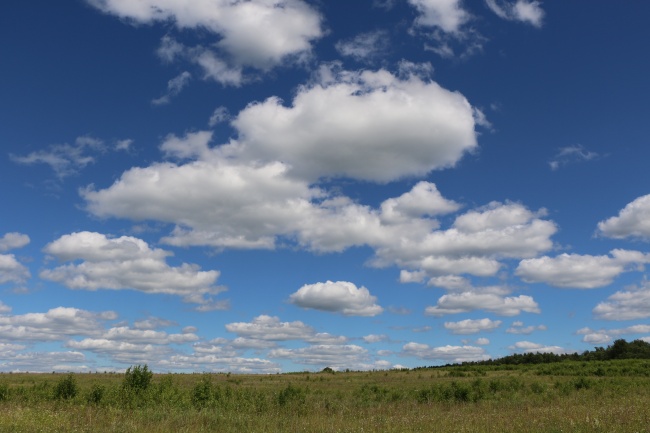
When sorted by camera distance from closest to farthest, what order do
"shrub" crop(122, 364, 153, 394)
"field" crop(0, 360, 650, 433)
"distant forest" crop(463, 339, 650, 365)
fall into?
1. "field" crop(0, 360, 650, 433)
2. "shrub" crop(122, 364, 153, 394)
3. "distant forest" crop(463, 339, 650, 365)

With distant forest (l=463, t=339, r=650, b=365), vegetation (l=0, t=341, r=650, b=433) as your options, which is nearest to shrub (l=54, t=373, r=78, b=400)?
vegetation (l=0, t=341, r=650, b=433)

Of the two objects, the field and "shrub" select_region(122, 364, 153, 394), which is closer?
the field

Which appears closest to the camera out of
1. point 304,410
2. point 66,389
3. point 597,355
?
point 304,410

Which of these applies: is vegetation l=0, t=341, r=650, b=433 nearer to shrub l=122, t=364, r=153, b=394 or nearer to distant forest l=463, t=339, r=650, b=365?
shrub l=122, t=364, r=153, b=394

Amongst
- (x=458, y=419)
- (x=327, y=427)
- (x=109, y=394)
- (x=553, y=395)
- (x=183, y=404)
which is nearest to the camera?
(x=327, y=427)

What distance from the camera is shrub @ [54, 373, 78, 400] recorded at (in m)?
26.5

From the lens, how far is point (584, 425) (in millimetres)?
13781

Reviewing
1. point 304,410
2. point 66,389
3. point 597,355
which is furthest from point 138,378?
point 597,355

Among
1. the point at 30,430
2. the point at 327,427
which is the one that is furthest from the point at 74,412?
the point at 327,427

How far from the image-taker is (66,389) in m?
27.2

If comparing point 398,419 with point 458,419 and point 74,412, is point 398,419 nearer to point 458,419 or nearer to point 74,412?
point 458,419

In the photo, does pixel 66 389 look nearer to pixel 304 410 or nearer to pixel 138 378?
pixel 138 378

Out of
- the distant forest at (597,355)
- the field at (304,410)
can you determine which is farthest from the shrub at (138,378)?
the distant forest at (597,355)

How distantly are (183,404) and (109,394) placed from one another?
4588mm
